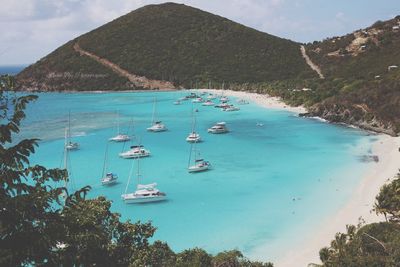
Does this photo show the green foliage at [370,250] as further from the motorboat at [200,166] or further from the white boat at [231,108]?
the white boat at [231,108]

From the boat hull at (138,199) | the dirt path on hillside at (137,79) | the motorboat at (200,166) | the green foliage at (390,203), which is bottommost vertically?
the boat hull at (138,199)

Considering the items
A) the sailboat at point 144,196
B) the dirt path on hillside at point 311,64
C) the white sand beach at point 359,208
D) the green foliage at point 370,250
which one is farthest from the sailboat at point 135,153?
the dirt path on hillside at point 311,64

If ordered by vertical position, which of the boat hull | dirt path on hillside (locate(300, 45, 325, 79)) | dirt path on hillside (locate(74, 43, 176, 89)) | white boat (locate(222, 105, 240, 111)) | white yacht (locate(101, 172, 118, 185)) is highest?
dirt path on hillside (locate(300, 45, 325, 79))

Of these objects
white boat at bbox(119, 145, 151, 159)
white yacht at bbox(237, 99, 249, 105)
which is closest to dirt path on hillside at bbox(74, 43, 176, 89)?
white yacht at bbox(237, 99, 249, 105)

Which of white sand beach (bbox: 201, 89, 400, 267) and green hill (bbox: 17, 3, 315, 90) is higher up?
green hill (bbox: 17, 3, 315, 90)

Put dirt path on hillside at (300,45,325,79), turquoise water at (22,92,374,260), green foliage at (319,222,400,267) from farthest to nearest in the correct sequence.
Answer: dirt path on hillside at (300,45,325,79)
turquoise water at (22,92,374,260)
green foliage at (319,222,400,267)

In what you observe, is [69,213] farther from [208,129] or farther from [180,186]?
[208,129]

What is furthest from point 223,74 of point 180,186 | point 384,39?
point 180,186

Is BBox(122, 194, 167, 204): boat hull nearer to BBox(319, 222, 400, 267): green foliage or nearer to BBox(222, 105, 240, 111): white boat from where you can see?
BBox(319, 222, 400, 267): green foliage
